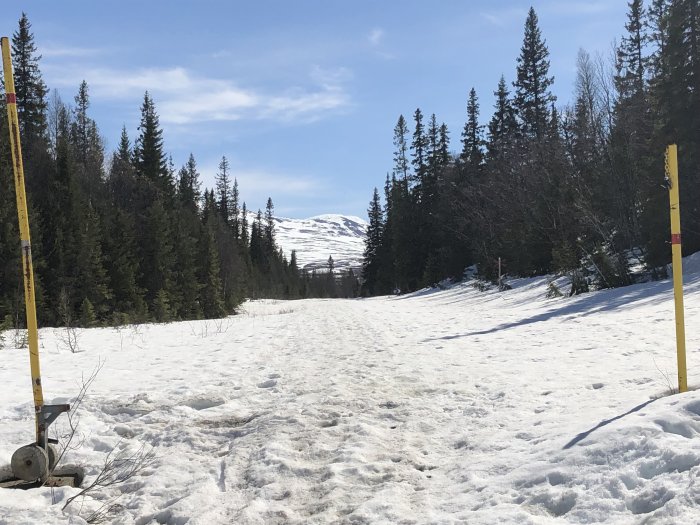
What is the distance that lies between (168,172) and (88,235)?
21892 mm

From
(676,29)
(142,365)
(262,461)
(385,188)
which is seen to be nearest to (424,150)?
(385,188)

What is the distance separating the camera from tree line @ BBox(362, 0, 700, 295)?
63.3 ft

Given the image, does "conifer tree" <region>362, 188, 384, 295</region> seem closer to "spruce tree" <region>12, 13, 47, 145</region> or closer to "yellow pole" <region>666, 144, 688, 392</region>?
"spruce tree" <region>12, 13, 47, 145</region>

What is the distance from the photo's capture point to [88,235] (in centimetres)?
2734

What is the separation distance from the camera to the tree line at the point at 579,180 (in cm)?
1930

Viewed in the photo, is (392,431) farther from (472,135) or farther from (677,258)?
(472,135)

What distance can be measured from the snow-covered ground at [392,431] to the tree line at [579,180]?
2598 millimetres

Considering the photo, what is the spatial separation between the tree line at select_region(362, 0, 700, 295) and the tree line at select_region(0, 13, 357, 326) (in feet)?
62.9

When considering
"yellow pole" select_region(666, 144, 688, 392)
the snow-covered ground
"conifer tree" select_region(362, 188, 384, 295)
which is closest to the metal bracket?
the snow-covered ground

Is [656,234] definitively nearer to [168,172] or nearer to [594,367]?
[594,367]

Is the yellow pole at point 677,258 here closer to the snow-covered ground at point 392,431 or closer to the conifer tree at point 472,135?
the snow-covered ground at point 392,431

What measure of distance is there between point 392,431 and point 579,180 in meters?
22.2

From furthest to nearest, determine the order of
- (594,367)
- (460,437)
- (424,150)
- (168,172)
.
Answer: (424,150), (168,172), (594,367), (460,437)

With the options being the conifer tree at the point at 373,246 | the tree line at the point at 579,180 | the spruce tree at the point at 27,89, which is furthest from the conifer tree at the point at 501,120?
the spruce tree at the point at 27,89
